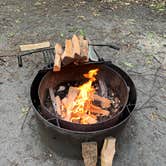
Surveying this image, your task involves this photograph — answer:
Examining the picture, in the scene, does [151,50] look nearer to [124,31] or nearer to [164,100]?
[124,31]

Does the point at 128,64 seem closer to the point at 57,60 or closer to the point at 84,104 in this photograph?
the point at 84,104

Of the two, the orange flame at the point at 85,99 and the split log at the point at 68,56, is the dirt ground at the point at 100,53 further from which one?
the split log at the point at 68,56

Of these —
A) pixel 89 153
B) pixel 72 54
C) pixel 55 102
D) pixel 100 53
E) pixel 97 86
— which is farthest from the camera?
pixel 100 53

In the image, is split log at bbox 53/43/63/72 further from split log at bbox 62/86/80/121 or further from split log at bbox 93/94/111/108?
split log at bbox 93/94/111/108

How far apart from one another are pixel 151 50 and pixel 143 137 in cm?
169

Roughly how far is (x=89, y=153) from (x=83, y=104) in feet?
1.65

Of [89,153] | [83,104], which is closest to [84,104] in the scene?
[83,104]

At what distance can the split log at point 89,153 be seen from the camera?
2.55 m

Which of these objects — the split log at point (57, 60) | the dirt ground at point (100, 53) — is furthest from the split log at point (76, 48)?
the dirt ground at point (100, 53)

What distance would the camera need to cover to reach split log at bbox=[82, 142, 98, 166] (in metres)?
2.55

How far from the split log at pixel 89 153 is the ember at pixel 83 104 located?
0.87 ft

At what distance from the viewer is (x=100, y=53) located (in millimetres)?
4207

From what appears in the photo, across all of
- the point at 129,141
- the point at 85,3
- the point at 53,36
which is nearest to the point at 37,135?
the point at 129,141

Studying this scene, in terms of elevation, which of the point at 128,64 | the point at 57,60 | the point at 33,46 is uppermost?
the point at 57,60
